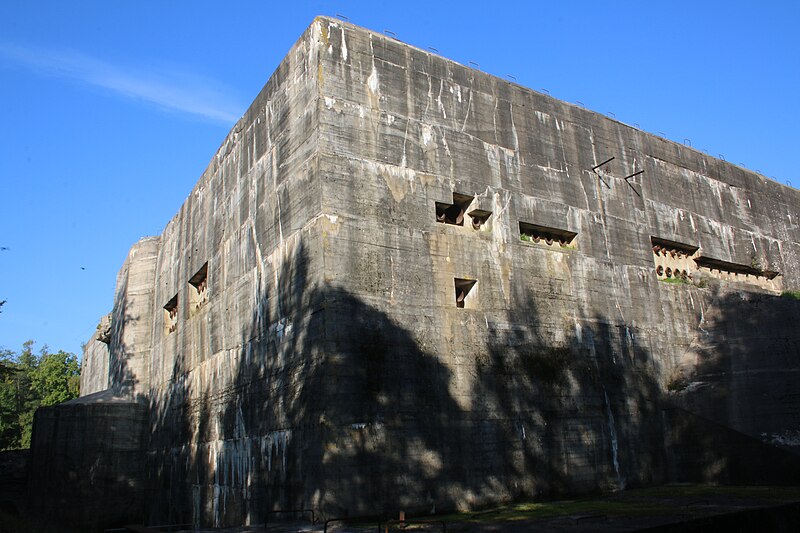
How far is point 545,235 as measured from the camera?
15859 millimetres

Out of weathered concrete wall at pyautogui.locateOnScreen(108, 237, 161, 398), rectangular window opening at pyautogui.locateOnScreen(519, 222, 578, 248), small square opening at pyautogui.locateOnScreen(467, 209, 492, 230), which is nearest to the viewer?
small square opening at pyautogui.locateOnScreen(467, 209, 492, 230)

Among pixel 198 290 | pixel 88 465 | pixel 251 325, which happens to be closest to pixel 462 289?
pixel 251 325

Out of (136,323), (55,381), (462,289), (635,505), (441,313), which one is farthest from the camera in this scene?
(55,381)

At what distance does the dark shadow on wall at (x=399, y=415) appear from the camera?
11.4 metres

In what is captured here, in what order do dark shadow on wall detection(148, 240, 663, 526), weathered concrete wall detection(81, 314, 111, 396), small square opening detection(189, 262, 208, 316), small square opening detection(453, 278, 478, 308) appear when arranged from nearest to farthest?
1. dark shadow on wall detection(148, 240, 663, 526)
2. small square opening detection(453, 278, 478, 308)
3. small square opening detection(189, 262, 208, 316)
4. weathered concrete wall detection(81, 314, 111, 396)

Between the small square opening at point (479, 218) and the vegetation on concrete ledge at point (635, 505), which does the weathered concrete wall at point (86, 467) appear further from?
the small square opening at point (479, 218)

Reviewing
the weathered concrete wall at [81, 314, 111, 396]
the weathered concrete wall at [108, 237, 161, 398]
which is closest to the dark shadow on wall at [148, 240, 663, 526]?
the weathered concrete wall at [108, 237, 161, 398]

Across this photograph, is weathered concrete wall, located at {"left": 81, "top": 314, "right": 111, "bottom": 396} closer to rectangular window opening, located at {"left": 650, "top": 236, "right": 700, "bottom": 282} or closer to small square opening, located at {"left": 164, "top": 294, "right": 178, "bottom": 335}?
small square opening, located at {"left": 164, "top": 294, "right": 178, "bottom": 335}

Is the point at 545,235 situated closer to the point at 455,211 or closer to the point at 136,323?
the point at 455,211

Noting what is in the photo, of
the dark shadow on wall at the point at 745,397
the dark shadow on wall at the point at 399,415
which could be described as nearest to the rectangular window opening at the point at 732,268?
the dark shadow on wall at the point at 745,397

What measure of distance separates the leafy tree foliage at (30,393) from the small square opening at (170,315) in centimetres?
2867

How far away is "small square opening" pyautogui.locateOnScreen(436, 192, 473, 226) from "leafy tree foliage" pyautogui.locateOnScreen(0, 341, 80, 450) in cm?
4132

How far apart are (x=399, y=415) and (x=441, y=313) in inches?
89.1

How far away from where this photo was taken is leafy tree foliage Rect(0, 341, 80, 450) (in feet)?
153
